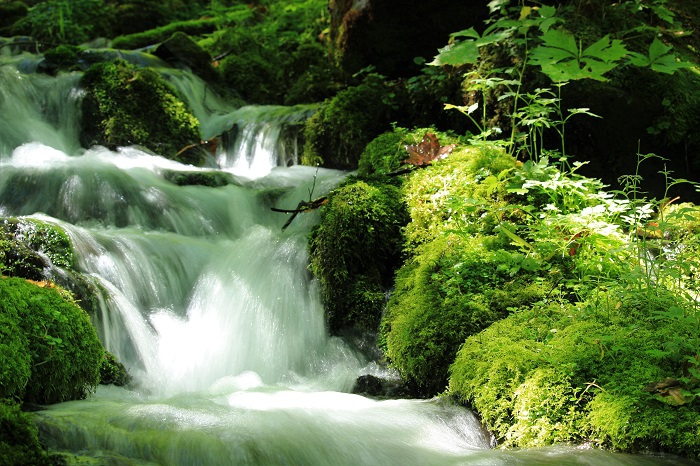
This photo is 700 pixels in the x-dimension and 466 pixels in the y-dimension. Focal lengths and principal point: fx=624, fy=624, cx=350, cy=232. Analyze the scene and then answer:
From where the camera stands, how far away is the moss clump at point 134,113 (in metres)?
8.96

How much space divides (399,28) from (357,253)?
17.6 feet

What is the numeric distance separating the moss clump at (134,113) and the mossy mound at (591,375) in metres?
6.53

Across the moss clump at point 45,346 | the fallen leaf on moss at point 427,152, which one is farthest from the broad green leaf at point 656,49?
the moss clump at point 45,346

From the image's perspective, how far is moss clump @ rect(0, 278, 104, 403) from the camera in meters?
3.13

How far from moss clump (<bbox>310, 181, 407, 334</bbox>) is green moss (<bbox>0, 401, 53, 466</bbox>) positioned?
282cm

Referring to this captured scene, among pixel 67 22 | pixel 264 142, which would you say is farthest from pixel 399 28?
pixel 67 22

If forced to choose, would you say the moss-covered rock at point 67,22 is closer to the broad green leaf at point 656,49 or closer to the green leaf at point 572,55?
the green leaf at point 572,55

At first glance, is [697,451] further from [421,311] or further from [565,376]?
[421,311]

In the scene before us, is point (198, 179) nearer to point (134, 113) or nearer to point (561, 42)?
point (134, 113)

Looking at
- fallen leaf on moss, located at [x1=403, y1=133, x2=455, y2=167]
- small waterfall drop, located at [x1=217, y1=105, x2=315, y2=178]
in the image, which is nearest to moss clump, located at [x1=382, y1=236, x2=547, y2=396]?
fallen leaf on moss, located at [x1=403, y1=133, x2=455, y2=167]

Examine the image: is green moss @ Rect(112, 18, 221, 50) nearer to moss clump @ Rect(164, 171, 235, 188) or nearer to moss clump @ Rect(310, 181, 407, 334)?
moss clump @ Rect(164, 171, 235, 188)

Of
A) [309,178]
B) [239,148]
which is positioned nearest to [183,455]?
[309,178]

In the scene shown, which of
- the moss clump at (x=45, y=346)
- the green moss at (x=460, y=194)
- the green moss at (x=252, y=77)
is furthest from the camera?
the green moss at (x=252, y=77)

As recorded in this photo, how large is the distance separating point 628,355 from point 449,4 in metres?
7.02
